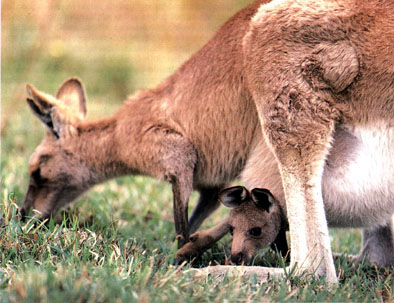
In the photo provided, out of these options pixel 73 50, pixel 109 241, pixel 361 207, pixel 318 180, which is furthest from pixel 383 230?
pixel 73 50

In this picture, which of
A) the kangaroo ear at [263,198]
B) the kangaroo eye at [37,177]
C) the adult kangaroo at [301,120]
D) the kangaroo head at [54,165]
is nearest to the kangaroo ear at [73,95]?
the kangaroo head at [54,165]

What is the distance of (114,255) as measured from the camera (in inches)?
142

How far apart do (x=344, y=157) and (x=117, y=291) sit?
171 cm

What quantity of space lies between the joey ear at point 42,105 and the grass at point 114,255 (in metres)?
0.59

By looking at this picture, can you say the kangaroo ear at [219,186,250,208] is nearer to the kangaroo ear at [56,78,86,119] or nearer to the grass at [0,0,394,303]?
the grass at [0,0,394,303]

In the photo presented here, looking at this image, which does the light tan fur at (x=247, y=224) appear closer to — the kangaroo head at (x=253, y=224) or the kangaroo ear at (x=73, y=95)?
the kangaroo head at (x=253, y=224)

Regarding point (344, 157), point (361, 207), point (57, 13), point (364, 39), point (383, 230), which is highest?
point (57, 13)

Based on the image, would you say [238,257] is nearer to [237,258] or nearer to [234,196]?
[237,258]

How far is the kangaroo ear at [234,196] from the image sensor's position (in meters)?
4.19

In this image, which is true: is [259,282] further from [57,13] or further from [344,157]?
[57,13]

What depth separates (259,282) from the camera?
3521mm

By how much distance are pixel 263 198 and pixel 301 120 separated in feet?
2.18

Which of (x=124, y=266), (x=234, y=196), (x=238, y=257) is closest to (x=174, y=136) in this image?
(x=234, y=196)

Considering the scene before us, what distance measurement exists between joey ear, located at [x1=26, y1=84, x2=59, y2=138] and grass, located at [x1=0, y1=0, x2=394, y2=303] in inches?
23.3
